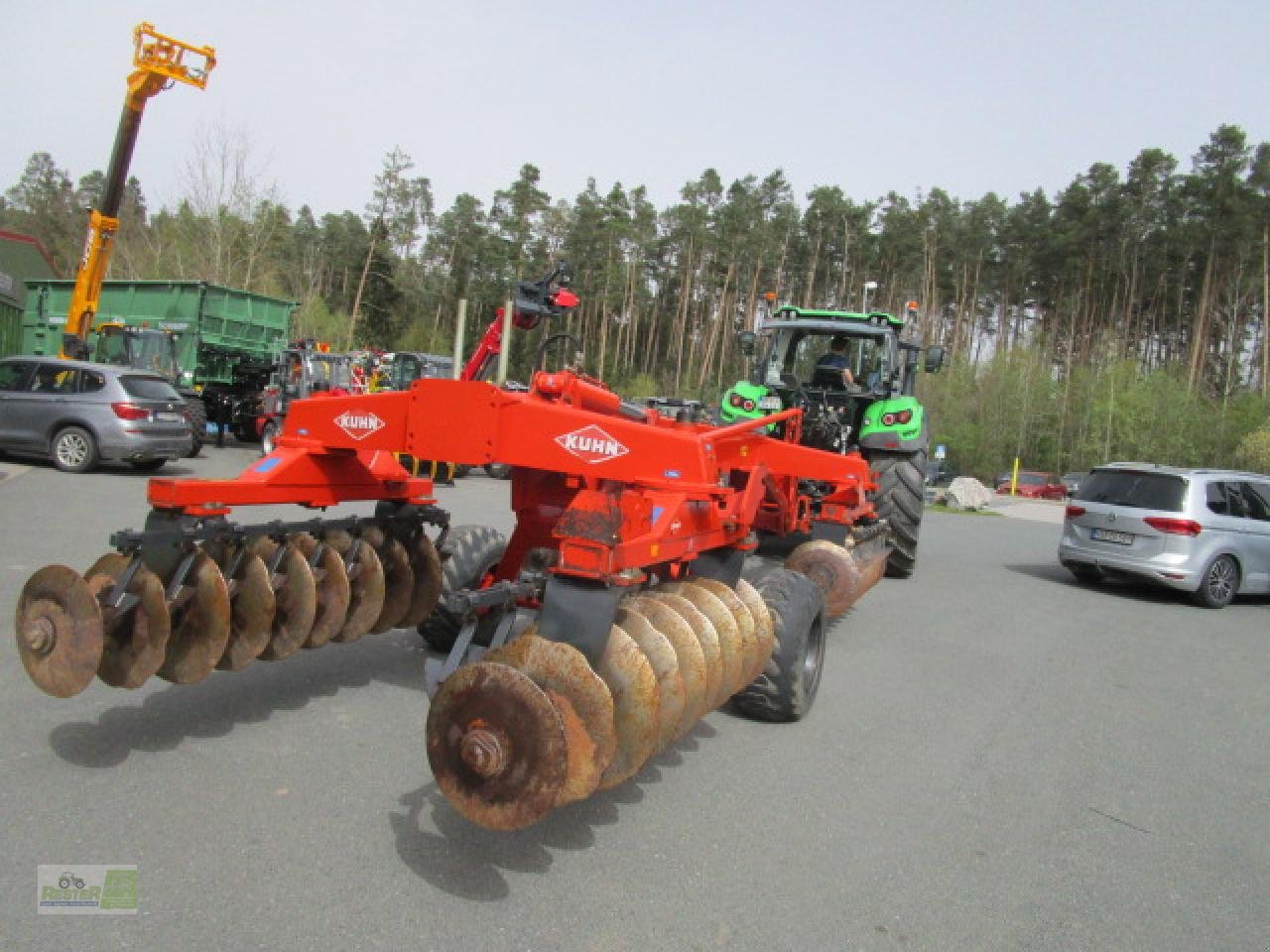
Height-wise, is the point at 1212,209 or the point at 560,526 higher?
the point at 1212,209

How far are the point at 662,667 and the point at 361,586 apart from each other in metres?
2.00

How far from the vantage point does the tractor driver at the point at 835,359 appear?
→ 31.5ft

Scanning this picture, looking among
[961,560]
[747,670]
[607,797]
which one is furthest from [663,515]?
[961,560]

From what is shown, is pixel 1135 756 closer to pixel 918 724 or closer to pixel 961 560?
pixel 918 724

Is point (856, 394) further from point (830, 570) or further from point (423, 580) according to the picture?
point (423, 580)

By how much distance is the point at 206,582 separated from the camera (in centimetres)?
376

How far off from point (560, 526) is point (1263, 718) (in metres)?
5.20

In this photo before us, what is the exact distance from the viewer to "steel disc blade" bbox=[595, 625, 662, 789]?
123 inches

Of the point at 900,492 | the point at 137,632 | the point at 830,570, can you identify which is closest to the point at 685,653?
the point at 137,632

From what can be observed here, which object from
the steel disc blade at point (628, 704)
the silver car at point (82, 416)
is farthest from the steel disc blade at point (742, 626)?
the silver car at point (82, 416)

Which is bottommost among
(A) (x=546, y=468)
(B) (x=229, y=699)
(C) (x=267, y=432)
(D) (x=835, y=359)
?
(B) (x=229, y=699)

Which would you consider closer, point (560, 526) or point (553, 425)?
point (560, 526)

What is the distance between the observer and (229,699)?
4516 mm

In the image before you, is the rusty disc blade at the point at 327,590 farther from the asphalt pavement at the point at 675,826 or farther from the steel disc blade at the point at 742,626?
the steel disc blade at the point at 742,626
